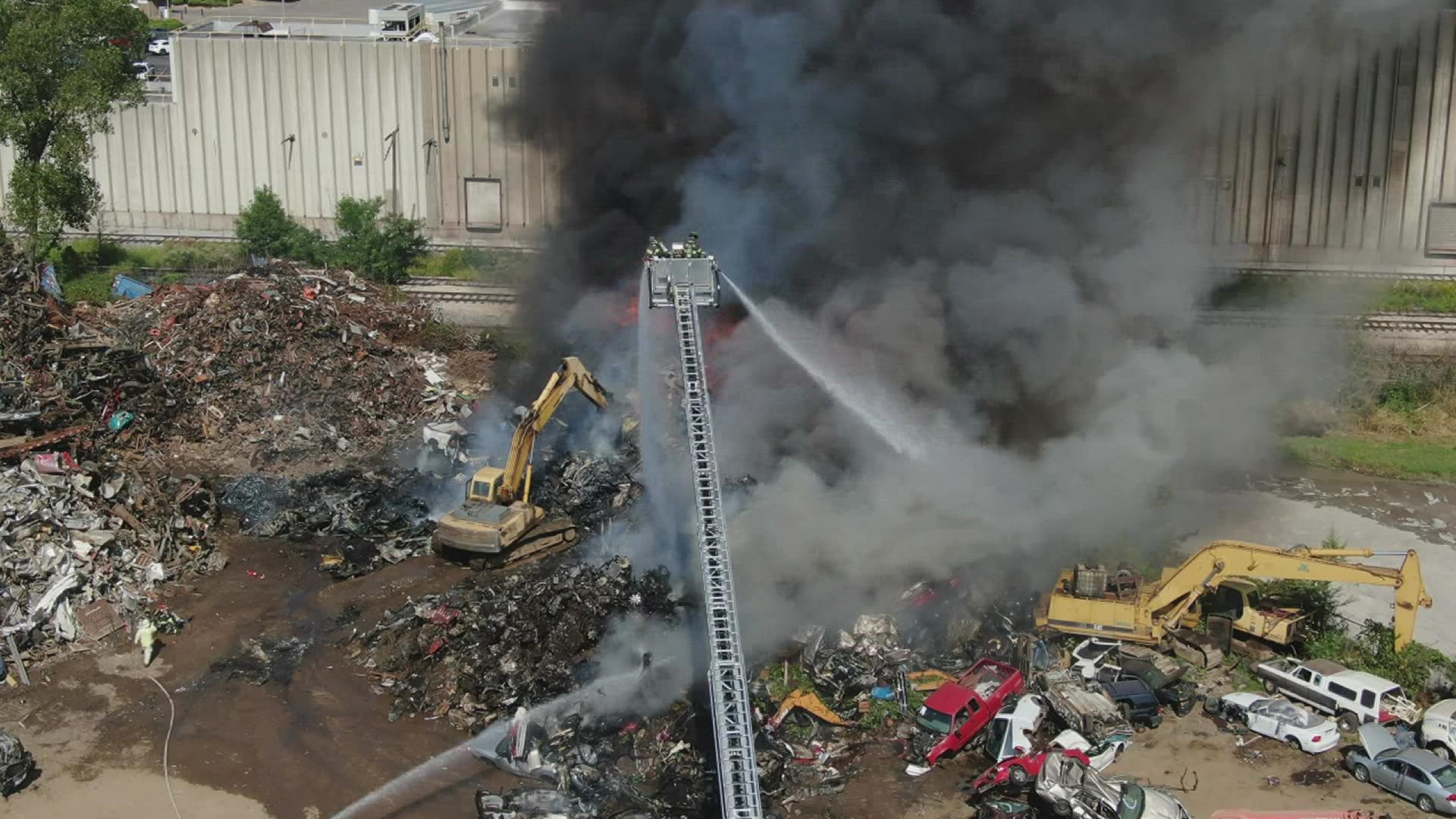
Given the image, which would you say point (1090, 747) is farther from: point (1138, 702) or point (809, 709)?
point (809, 709)

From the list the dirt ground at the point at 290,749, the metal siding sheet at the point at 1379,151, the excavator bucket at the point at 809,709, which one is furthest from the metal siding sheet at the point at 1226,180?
the excavator bucket at the point at 809,709

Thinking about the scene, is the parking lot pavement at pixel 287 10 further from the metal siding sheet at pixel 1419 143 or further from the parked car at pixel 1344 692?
the parked car at pixel 1344 692

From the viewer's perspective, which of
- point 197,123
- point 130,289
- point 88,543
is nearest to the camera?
point 88,543

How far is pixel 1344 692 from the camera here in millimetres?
18891

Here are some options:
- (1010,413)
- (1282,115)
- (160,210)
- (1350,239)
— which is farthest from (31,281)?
(1350,239)

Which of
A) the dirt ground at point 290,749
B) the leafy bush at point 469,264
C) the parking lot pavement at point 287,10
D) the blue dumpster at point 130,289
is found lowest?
the dirt ground at point 290,749

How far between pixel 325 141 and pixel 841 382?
68.6 ft

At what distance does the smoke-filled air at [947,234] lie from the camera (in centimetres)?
2505

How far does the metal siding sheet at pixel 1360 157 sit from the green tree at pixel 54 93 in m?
31.4

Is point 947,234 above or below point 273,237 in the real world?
above

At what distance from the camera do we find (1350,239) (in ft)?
126

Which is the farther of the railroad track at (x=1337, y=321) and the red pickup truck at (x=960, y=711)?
the railroad track at (x=1337, y=321)

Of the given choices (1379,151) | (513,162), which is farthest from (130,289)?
(1379,151)

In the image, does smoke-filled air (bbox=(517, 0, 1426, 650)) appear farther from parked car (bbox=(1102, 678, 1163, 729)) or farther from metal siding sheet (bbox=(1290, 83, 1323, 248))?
metal siding sheet (bbox=(1290, 83, 1323, 248))
